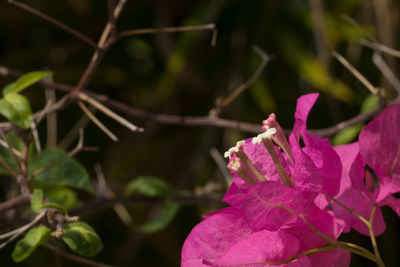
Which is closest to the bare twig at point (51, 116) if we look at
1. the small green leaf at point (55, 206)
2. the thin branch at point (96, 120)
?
the thin branch at point (96, 120)

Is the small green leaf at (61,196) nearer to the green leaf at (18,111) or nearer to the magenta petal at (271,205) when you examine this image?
the green leaf at (18,111)

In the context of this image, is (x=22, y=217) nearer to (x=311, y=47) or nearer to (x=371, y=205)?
(x=371, y=205)

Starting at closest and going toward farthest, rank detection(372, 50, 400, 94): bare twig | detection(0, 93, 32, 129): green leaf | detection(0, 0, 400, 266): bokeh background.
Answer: detection(0, 93, 32, 129): green leaf
detection(372, 50, 400, 94): bare twig
detection(0, 0, 400, 266): bokeh background

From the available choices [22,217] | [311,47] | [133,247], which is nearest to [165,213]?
[22,217]

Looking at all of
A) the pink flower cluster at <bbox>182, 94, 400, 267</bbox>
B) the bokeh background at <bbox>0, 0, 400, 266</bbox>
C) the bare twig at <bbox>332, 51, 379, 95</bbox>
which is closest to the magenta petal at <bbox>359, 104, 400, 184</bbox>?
the pink flower cluster at <bbox>182, 94, 400, 267</bbox>

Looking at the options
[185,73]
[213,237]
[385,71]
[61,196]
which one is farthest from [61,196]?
[185,73]

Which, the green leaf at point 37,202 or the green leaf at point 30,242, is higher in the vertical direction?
the green leaf at point 37,202

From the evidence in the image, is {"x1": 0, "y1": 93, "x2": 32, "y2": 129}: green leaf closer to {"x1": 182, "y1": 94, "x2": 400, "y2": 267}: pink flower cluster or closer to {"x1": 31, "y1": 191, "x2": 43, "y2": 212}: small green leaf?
{"x1": 31, "y1": 191, "x2": 43, "y2": 212}: small green leaf
